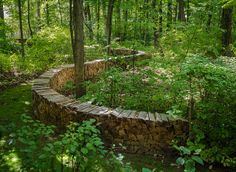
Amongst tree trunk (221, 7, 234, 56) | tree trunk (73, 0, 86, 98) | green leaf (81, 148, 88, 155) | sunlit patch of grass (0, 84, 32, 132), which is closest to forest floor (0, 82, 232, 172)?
sunlit patch of grass (0, 84, 32, 132)

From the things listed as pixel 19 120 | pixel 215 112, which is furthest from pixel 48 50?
pixel 215 112

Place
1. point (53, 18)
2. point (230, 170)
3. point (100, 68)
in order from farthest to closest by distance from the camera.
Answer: point (53, 18) → point (100, 68) → point (230, 170)

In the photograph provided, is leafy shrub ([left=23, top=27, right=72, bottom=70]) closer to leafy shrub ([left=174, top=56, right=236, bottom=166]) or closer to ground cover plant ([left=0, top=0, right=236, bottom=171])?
ground cover plant ([left=0, top=0, right=236, bottom=171])

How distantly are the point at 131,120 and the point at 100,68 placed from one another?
17.8 feet

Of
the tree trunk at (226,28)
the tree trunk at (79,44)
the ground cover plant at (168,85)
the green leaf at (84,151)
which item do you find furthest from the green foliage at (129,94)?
the tree trunk at (226,28)

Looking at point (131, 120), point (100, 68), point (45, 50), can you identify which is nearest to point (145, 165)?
point (131, 120)

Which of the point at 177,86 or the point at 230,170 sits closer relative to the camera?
the point at 230,170

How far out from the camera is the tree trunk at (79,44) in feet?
19.3

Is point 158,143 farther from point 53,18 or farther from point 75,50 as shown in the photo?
point 53,18

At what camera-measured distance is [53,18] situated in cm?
2377

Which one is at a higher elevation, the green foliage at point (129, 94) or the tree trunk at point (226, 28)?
the tree trunk at point (226, 28)

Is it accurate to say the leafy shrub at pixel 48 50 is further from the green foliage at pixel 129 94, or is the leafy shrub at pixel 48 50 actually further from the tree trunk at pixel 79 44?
the green foliage at pixel 129 94

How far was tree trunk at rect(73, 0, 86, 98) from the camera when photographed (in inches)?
231

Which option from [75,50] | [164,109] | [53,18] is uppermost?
[53,18]
